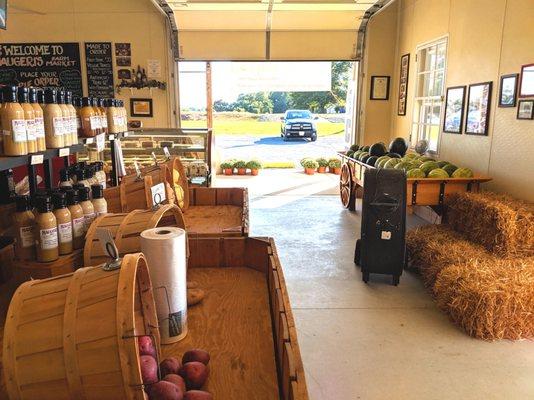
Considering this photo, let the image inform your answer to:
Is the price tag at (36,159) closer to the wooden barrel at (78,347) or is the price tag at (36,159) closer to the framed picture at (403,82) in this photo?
the wooden barrel at (78,347)

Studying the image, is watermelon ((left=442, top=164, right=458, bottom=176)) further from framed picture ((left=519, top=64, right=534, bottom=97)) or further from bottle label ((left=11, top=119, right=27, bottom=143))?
bottle label ((left=11, top=119, right=27, bottom=143))

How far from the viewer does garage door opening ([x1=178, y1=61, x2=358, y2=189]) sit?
9.57 meters

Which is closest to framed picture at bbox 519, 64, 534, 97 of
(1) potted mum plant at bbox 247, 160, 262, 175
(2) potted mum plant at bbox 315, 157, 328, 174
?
(2) potted mum plant at bbox 315, 157, 328, 174

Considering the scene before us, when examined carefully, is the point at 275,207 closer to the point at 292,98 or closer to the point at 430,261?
the point at 430,261

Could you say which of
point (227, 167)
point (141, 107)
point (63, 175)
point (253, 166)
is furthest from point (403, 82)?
point (63, 175)

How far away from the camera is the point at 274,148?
16750mm

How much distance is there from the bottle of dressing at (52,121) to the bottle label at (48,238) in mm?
435

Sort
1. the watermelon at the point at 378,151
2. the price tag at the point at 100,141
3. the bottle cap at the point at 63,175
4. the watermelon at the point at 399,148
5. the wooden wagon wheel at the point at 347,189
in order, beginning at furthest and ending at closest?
the wooden wagon wheel at the point at 347,189 < the watermelon at the point at 399,148 < the watermelon at the point at 378,151 < the price tag at the point at 100,141 < the bottle cap at the point at 63,175

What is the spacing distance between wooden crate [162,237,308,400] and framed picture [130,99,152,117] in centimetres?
667

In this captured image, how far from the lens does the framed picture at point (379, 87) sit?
8.32 meters

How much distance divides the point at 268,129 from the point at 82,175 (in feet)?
70.1

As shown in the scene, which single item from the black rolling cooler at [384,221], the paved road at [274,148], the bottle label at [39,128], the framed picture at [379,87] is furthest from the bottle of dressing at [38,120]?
the paved road at [274,148]

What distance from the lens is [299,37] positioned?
322 inches

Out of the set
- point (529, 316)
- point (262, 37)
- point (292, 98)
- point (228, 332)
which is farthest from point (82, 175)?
point (292, 98)
